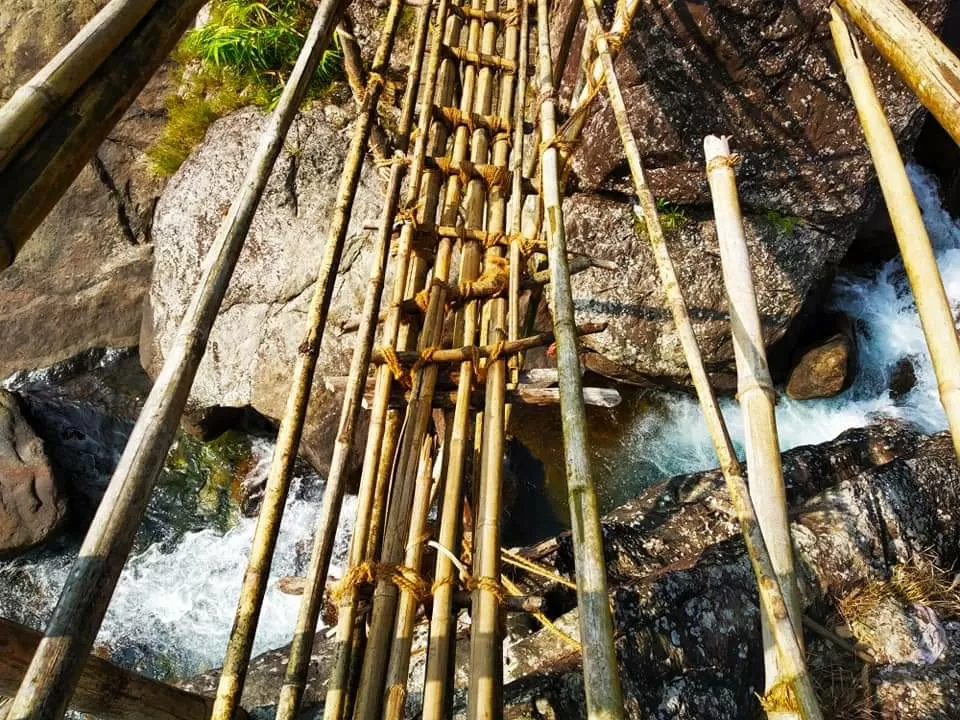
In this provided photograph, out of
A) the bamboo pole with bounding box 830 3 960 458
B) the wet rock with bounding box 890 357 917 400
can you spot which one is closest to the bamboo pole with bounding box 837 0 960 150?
the bamboo pole with bounding box 830 3 960 458

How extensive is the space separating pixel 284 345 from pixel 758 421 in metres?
4.31

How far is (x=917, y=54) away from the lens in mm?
1179

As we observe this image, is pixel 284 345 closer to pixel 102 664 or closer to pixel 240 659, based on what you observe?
pixel 102 664

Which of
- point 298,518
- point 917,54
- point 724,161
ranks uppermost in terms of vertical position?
point 298,518

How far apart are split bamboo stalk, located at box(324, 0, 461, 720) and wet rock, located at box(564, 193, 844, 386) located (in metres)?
1.97

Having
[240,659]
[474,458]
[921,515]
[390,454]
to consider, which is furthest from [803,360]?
[240,659]

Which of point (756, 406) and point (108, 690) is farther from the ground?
point (756, 406)

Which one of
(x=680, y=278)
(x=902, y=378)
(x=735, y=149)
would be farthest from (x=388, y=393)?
(x=902, y=378)

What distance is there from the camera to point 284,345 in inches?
203

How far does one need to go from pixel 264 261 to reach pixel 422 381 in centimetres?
367

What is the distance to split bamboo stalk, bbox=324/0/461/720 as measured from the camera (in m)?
1.73

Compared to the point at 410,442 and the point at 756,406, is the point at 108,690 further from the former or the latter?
the point at 756,406

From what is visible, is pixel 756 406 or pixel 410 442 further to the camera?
pixel 410 442

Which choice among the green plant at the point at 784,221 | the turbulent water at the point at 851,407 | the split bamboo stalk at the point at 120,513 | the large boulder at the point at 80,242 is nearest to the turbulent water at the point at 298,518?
the turbulent water at the point at 851,407
